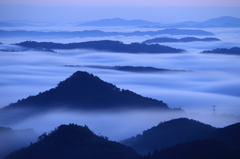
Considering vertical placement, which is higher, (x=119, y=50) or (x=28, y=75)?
(x=119, y=50)

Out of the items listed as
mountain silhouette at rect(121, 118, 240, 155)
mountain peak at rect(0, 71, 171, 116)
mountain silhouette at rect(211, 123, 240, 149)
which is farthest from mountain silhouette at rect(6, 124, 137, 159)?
mountain peak at rect(0, 71, 171, 116)

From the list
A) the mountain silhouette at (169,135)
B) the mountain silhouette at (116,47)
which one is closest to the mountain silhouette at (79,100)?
the mountain silhouette at (169,135)

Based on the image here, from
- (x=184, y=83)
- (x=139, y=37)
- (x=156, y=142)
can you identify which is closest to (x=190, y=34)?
(x=139, y=37)

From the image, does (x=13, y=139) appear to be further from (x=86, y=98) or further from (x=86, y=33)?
(x=86, y=33)

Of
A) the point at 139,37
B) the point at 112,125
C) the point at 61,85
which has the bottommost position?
the point at 112,125

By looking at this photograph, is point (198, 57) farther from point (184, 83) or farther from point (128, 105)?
point (128, 105)

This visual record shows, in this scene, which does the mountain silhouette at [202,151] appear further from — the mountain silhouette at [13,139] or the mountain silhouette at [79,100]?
the mountain silhouette at [79,100]

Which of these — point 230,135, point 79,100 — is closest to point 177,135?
point 230,135
